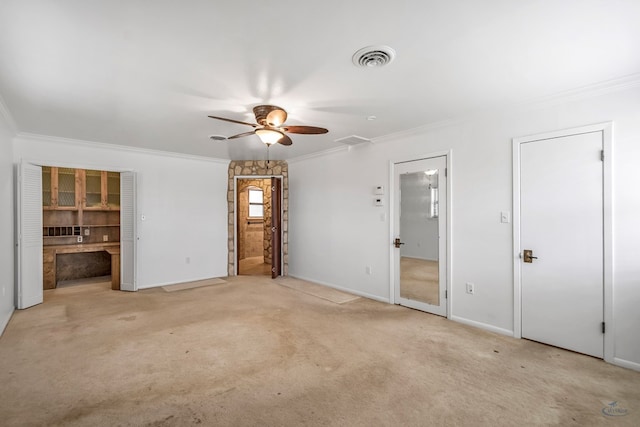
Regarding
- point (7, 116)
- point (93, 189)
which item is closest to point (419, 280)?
point (7, 116)

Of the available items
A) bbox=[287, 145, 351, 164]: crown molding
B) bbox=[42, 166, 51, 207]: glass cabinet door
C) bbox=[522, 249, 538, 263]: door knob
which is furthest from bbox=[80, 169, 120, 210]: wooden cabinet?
bbox=[522, 249, 538, 263]: door knob

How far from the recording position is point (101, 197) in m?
6.07

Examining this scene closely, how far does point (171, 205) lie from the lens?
5.82 meters

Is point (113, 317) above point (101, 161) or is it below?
below

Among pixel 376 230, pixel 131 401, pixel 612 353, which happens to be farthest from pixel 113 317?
pixel 612 353

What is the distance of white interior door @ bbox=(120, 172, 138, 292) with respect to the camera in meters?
5.29

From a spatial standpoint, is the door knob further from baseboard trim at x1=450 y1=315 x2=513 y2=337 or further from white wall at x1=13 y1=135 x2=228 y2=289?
white wall at x1=13 y1=135 x2=228 y2=289

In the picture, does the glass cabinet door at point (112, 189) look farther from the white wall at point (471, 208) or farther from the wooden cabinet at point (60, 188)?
the white wall at point (471, 208)

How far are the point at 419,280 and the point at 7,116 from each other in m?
5.43

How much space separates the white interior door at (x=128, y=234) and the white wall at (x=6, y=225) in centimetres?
142

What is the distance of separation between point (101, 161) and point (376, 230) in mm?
4610

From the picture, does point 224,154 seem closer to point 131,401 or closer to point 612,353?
point 131,401

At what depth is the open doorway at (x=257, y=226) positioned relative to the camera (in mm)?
6410

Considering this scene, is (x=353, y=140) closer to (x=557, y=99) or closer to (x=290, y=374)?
(x=557, y=99)
